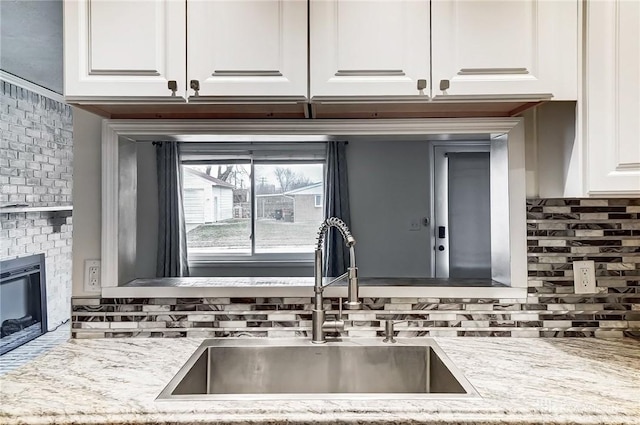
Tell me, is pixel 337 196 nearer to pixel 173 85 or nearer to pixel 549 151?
pixel 549 151

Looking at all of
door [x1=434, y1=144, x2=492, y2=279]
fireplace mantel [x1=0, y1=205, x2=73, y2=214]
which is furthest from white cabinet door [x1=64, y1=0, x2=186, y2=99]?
door [x1=434, y1=144, x2=492, y2=279]

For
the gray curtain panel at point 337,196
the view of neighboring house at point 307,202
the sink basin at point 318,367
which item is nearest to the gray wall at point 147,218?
the view of neighboring house at point 307,202

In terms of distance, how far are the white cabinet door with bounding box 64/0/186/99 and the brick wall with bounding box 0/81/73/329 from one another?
2820 millimetres

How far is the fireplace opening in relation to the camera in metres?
3.49

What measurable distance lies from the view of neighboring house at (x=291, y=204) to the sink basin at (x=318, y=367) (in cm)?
311

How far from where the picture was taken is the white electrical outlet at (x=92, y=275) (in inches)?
59.5

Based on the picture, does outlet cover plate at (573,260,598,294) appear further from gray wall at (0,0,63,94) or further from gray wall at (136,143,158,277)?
gray wall at (136,143,158,277)

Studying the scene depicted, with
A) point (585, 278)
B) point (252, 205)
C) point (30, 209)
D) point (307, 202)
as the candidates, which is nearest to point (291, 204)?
point (307, 202)

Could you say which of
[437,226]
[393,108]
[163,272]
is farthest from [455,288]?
[163,272]

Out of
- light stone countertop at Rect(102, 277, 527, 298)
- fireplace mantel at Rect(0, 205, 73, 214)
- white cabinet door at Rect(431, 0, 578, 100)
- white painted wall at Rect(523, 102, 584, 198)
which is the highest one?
white cabinet door at Rect(431, 0, 578, 100)

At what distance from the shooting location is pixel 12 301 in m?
3.58

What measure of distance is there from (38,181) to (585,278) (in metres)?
4.21

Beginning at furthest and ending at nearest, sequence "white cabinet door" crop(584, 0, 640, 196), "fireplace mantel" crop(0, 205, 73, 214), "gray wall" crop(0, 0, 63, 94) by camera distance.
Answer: "fireplace mantel" crop(0, 205, 73, 214) → "gray wall" crop(0, 0, 63, 94) → "white cabinet door" crop(584, 0, 640, 196)

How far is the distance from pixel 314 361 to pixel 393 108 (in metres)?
0.86
